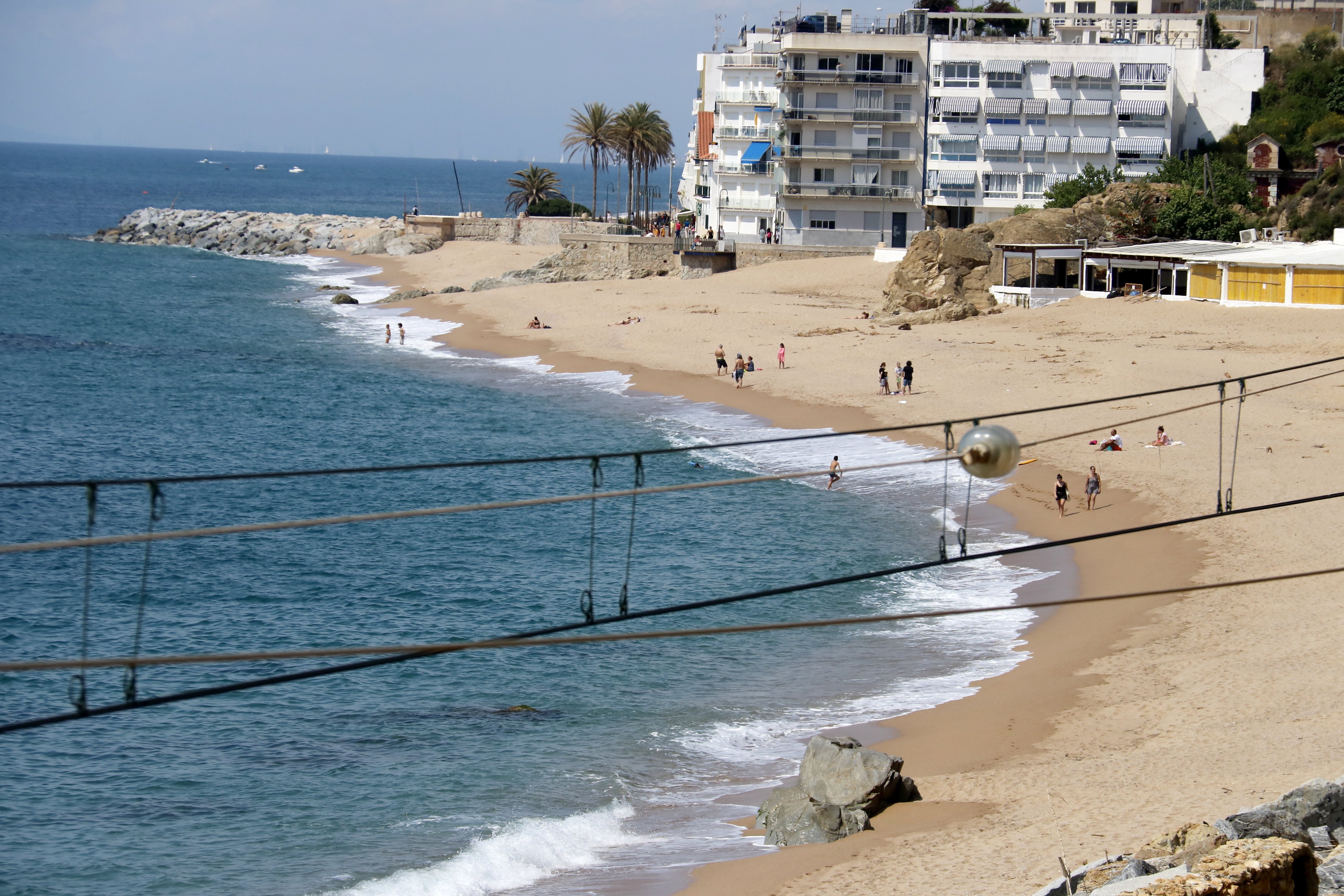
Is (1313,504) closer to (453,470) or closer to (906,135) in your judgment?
(453,470)

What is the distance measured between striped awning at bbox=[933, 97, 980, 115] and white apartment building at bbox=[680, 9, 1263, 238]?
80mm

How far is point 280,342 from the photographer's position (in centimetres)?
6881

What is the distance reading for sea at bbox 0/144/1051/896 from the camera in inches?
746

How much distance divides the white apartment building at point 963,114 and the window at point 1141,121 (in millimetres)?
84

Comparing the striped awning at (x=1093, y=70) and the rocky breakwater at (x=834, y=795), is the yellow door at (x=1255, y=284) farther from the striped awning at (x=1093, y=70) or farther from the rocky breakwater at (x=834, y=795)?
the rocky breakwater at (x=834, y=795)

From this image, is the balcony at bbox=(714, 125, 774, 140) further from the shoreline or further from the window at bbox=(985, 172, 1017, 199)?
the shoreline

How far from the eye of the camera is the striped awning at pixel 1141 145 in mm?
76812

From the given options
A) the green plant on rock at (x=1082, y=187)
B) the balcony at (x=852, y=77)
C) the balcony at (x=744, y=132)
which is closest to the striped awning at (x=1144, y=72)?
the green plant on rock at (x=1082, y=187)

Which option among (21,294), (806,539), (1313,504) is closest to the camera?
(1313,504)

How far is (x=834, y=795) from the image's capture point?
18188mm

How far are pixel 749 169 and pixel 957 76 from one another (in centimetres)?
1462

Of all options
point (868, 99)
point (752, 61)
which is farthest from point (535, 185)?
point (868, 99)

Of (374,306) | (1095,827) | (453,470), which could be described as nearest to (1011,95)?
(374,306)

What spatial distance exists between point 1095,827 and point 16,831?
16019mm
